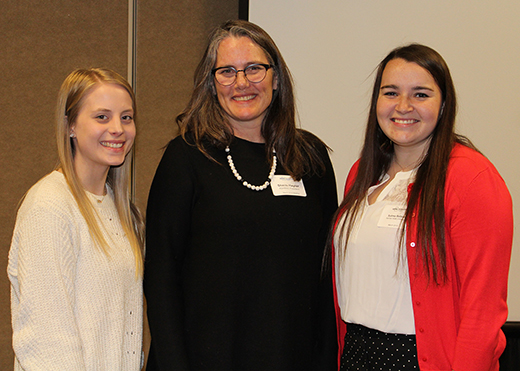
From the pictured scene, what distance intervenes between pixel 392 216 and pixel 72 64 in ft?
6.93

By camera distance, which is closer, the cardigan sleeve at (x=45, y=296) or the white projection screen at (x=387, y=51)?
the cardigan sleeve at (x=45, y=296)

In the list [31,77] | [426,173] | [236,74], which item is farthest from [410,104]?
[31,77]

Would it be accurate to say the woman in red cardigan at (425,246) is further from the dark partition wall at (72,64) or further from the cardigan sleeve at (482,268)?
the dark partition wall at (72,64)

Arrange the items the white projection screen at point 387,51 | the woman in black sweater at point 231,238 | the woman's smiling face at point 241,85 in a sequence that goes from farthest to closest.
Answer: the white projection screen at point 387,51
the woman's smiling face at point 241,85
the woman in black sweater at point 231,238

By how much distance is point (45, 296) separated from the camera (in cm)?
137

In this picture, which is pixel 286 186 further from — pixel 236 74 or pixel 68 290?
pixel 68 290

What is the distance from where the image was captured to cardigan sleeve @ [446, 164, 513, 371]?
1.42 meters

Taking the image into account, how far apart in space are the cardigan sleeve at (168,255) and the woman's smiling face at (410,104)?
0.76 m

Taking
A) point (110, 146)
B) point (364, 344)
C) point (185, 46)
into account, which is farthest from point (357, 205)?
point (185, 46)

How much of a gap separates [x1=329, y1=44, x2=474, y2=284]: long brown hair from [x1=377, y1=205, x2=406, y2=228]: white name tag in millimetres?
37

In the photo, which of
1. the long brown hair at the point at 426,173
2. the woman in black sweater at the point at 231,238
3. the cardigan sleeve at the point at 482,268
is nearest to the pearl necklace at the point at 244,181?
the woman in black sweater at the point at 231,238

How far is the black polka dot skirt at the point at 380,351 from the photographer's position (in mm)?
1533

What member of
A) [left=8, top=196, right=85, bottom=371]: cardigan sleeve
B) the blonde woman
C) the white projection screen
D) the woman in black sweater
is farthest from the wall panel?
[left=8, top=196, right=85, bottom=371]: cardigan sleeve

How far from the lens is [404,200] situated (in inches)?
65.2
